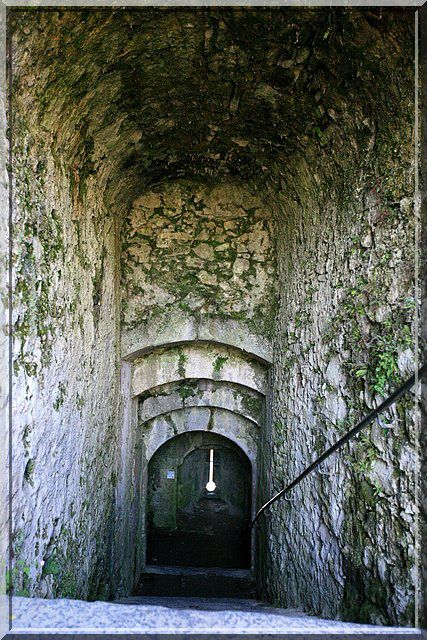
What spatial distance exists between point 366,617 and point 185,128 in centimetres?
278

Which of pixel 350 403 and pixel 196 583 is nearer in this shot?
pixel 350 403

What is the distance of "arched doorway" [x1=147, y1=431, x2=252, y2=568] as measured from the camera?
5.26 metres

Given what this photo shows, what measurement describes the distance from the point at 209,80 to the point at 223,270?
1664mm

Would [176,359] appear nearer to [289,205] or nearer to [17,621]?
[289,205]

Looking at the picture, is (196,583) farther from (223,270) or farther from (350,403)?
(350,403)

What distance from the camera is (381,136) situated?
1.88 meters

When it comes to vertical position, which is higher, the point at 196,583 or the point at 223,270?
the point at 223,270

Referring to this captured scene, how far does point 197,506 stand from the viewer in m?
6.02

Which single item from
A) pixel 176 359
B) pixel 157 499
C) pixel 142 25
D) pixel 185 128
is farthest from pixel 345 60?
pixel 157 499

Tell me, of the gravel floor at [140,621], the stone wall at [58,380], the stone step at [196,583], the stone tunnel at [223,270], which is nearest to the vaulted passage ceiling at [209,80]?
the stone tunnel at [223,270]

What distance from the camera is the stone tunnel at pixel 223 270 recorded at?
5.53 feet

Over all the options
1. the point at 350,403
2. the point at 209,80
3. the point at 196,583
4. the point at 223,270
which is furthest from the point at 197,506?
the point at 209,80

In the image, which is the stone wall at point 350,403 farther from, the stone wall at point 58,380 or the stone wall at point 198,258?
the stone wall at point 58,380

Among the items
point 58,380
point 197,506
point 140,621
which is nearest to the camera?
point 140,621
